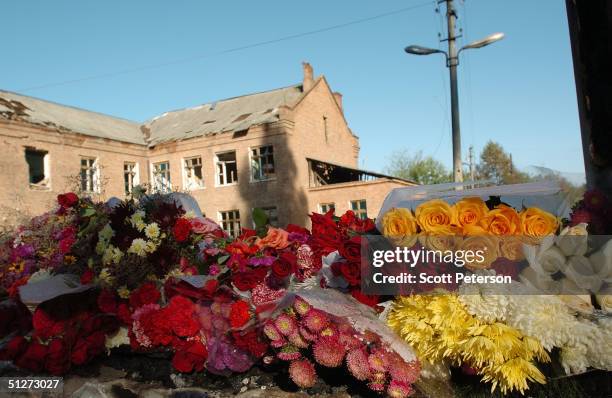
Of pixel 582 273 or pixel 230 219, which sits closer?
pixel 582 273

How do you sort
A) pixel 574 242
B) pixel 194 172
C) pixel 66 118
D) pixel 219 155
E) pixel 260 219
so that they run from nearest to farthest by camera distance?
pixel 574 242
pixel 260 219
pixel 66 118
pixel 219 155
pixel 194 172

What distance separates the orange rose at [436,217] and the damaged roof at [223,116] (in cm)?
2062

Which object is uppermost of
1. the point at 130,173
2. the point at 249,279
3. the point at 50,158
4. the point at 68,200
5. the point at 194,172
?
the point at 50,158

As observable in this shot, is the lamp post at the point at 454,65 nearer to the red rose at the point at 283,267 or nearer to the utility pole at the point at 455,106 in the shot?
the utility pole at the point at 455,106

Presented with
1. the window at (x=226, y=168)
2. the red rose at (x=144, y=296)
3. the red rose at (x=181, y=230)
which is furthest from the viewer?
the window at (x=226, y=168)

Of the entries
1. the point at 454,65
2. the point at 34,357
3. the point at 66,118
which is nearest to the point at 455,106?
the point at 454,65

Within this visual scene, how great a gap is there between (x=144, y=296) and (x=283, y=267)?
80cm

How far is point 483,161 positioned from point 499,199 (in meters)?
57.6

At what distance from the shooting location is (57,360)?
2.68m

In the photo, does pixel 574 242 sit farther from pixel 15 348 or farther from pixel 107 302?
pixel 15 348

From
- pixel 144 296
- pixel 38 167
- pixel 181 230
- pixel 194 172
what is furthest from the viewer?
pixel 194 172

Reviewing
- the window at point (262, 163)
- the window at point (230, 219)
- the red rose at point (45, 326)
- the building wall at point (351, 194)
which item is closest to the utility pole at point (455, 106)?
the building wall at point (351, 194)

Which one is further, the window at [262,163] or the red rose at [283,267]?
the window at [262,163]

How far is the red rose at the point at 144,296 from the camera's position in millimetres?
2664
